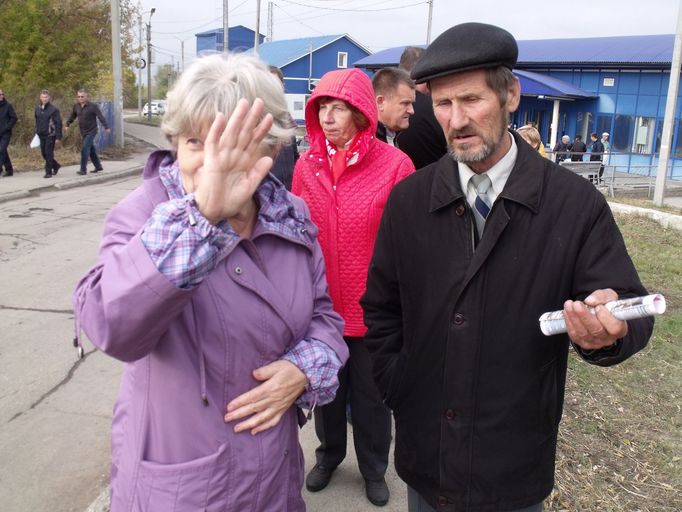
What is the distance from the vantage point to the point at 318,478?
3.17 m

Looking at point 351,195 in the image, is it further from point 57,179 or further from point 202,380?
point 57,179

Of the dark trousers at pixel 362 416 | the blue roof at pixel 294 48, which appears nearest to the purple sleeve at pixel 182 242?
the dark trousers at pixel 362 416

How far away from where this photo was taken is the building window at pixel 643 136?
2464 cm

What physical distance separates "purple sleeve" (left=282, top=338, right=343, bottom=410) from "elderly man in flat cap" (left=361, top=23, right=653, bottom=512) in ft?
0.87

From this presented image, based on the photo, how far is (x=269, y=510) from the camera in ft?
5.65

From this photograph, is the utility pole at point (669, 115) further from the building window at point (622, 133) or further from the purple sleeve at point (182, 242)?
the purple sleeve at point (182, 242)

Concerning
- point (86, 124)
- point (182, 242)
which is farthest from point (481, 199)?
point (86, 124)

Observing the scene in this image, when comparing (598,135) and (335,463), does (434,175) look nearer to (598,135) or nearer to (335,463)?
(335,463)

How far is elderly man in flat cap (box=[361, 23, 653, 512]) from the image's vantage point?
66.9 inches

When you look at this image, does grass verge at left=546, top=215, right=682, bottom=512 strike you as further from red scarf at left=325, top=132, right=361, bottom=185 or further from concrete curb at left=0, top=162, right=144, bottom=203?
concrete curb at left=0, top=162, right=144, bottom=203

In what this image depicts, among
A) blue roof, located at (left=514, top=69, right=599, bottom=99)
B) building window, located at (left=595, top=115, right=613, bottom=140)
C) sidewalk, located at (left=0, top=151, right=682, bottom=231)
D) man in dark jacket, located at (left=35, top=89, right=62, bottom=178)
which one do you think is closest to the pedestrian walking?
sidewalk, located at (left=0, top=151, right=682, bottom=231)

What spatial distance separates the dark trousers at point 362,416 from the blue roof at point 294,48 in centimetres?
4704

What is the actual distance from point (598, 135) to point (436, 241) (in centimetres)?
2693

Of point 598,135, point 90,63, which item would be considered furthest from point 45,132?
point 598,135
